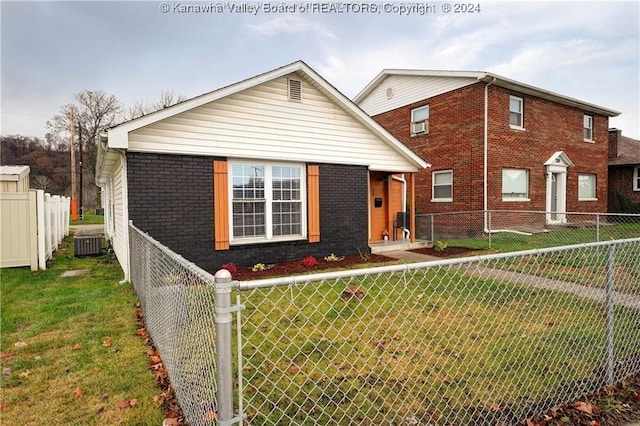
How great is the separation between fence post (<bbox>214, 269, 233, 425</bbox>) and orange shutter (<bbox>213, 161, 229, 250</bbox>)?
22.4ft

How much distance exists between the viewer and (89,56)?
16.4 m

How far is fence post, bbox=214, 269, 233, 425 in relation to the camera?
162 centimetres

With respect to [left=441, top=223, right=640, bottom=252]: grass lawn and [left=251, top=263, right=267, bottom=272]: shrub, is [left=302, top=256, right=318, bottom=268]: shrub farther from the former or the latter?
[left=441, top=223, right=640, bottom=252]: grass lawn

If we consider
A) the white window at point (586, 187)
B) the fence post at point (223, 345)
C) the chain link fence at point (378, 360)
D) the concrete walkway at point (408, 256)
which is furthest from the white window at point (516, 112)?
the fence post at point (223, 345)

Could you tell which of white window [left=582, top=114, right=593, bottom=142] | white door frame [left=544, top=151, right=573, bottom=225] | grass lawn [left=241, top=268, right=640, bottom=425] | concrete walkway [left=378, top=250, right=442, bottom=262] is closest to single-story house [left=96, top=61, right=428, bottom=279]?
concrete walkway [left=378, top=250, right=442, bottom=262]

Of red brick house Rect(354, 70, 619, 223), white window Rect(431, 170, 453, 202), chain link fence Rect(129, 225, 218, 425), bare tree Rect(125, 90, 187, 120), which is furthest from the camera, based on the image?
bare tree Rect(125, 90, 187, 120)

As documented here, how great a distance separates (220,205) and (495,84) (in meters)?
12.2

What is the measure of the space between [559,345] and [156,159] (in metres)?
7.68

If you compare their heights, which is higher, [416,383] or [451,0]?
[451,0]

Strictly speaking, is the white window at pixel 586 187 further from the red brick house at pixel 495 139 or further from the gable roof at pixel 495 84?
the gable roof at pixel 495 84

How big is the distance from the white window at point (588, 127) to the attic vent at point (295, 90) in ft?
55.7

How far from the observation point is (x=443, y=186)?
52.1 ft

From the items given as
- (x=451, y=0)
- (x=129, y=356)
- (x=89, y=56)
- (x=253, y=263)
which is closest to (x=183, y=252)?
(x=253, y=263)

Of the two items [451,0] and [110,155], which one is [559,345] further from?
[451,0]
